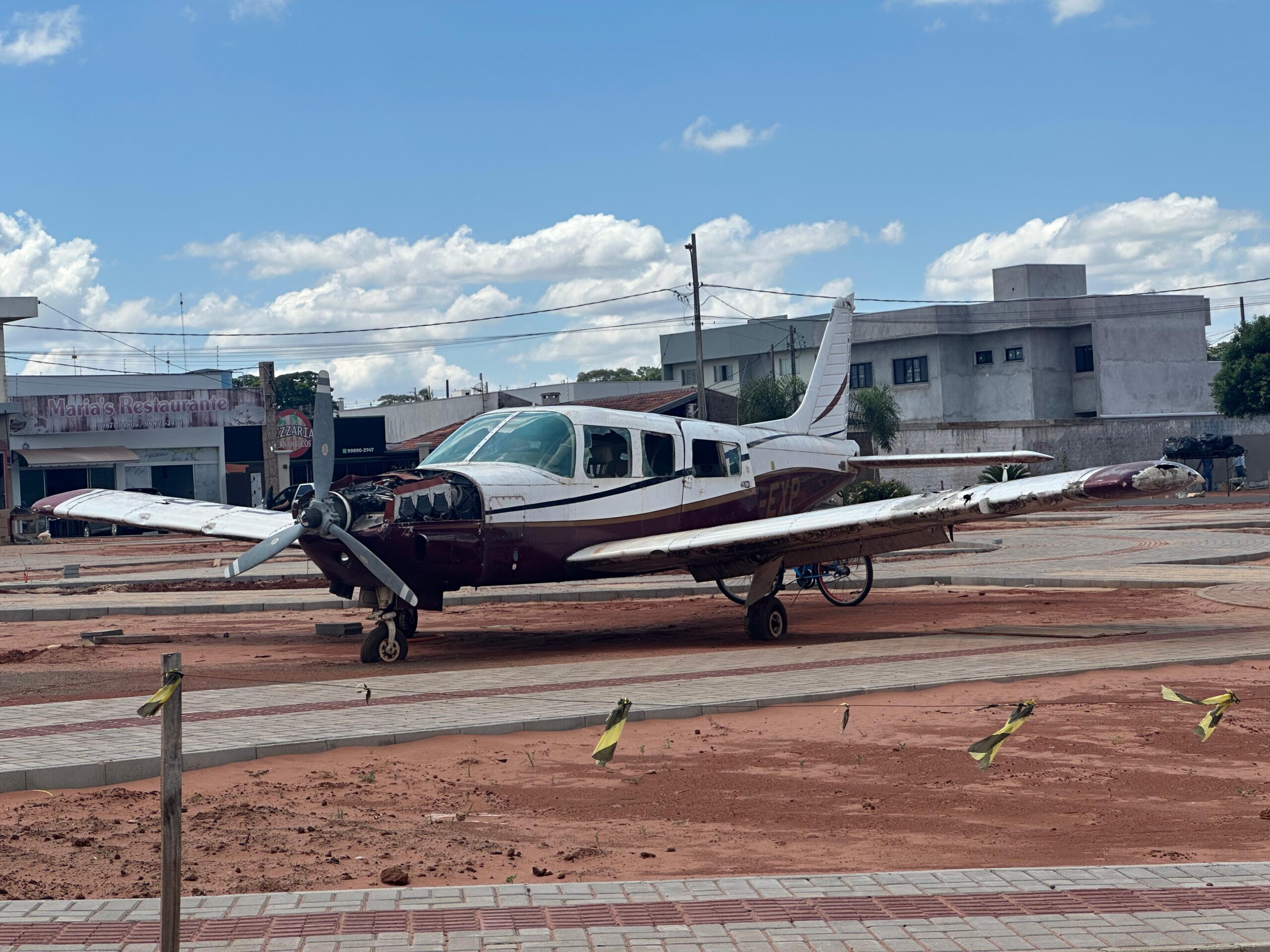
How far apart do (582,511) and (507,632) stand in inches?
98.9

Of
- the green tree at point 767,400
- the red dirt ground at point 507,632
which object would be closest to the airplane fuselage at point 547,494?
the red dirt ground at point 507,632

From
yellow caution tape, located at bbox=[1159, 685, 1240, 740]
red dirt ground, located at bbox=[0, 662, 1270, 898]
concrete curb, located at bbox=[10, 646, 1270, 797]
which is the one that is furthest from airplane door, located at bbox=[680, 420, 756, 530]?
yellow caution tape, located at bbox=[1159, 685, 1240, 740]

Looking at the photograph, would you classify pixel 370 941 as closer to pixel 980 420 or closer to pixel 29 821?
pixel 29 821

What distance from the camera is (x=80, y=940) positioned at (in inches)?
217

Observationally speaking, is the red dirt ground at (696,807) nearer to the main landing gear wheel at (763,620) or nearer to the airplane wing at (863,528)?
the airplane wing at (863,528)

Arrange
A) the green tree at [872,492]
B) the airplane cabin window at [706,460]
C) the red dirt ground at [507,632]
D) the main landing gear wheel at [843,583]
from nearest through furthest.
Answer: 1. the red dirt ground at [507,632]
2. the airplane cabin window at [706,460]
3. the main landing gear wheel at [843,583]
4. the green tree at [872,492]

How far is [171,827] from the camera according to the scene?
16.1ft

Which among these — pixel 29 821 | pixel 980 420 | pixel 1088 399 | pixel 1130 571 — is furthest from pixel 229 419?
pixel 29 821

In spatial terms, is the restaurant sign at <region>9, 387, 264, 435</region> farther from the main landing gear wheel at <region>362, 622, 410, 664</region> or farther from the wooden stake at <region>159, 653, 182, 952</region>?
the wooden stake at <region>159, 653, 182, 952</region>

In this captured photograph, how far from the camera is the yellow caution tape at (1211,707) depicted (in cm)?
892

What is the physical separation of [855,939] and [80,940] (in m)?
3.13

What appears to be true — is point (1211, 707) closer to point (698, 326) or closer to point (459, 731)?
point (459, 731)

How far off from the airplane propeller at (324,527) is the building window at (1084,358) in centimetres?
6417

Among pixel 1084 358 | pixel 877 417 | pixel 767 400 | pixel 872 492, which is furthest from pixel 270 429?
pixel 1084 358
